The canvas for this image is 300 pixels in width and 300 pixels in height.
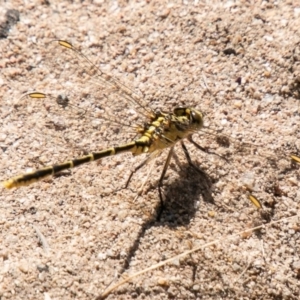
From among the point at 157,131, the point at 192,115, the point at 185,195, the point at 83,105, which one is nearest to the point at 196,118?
the point at 192,115

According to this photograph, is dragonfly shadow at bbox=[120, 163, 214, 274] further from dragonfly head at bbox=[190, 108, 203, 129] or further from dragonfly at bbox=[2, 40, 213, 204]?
dragonfly head at bbox=[190, 108, 203, 129]

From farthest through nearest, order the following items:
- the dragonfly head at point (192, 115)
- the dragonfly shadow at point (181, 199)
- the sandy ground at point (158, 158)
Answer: the dragonfly head at point (192, 115) < the dragonfly shadow at point (181, 199) < the sandy ground at point (158, 158)

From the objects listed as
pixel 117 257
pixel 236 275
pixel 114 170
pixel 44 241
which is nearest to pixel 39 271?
pixel 44 241

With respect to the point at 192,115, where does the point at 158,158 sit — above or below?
below

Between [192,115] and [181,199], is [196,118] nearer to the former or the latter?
[192,115]

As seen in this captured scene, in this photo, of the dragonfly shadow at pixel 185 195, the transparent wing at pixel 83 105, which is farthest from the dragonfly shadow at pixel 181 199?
the transparent wing at pixel 83 105

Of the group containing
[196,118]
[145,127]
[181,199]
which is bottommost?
[181,199]

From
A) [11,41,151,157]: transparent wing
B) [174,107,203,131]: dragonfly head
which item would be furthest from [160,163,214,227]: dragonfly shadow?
[11,41,151,157]: transparent wing

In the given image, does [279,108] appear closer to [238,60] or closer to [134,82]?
[238,60]

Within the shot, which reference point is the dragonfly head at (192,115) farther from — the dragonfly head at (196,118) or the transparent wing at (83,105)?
the transparent wing at (83,105)
